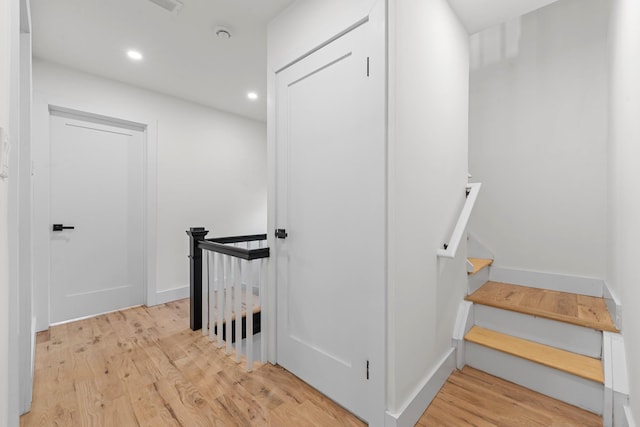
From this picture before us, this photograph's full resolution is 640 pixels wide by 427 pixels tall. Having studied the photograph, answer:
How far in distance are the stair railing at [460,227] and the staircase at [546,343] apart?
617 millimetres

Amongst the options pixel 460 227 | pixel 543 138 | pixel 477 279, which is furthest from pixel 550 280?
pixel 460 227

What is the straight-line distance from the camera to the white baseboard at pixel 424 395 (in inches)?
52.5

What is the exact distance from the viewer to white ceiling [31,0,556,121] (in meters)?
1.90

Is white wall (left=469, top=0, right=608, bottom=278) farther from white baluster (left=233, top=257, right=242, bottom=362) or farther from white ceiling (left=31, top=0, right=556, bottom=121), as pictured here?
white baluster (left=233, top=257, right=242, bottom=362)

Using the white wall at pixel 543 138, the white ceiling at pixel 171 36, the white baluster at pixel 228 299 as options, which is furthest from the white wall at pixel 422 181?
the white baluster at pixel 228 299

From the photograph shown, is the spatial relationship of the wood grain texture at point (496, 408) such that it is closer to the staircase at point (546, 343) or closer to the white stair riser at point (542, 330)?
the staircase at point (546, 343)

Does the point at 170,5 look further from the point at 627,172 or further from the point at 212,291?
the point at 627,172

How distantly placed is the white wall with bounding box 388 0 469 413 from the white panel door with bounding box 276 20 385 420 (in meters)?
0.09

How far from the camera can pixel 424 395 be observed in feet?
5.04

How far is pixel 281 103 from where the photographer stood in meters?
1.94

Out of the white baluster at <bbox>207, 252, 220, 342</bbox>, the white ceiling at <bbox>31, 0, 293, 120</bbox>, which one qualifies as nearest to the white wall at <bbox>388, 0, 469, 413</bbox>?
the white ceiling at <bbox>31, 0, 293, 120</bbox>

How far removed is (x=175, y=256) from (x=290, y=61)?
266 cm

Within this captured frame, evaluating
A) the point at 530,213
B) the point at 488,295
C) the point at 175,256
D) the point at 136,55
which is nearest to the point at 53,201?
the point at 175,256

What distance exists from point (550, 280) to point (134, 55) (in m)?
4.15
